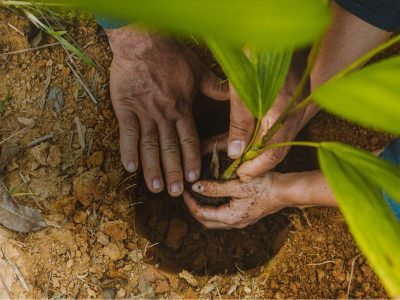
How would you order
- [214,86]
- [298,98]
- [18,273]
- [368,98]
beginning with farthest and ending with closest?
[214,86] < [18,273] < [298,98] < [368,98]

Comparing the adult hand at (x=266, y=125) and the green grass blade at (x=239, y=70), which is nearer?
the green grass blade at (x=239, y=70)

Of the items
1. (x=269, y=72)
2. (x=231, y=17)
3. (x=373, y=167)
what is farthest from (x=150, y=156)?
(x=231, y=17)

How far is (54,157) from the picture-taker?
128 centimetres

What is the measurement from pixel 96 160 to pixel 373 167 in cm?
81

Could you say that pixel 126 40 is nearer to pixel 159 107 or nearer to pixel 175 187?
pixel 159 107

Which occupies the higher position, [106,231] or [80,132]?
[80,132]

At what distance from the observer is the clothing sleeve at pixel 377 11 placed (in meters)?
1.12

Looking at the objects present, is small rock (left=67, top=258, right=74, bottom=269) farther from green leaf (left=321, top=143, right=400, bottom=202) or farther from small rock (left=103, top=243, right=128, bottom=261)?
green leaf (left=321, top=143, right=400, bottom=202)

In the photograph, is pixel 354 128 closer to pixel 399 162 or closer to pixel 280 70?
pixel 399 162

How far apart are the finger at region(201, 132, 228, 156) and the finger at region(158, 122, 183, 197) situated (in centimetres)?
8

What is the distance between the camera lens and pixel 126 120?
52.7 inches

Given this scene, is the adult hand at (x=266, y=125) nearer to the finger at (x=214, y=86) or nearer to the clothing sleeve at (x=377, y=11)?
the clothing sleeve at (x=377, y=11)

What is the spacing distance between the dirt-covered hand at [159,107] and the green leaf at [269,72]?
0.58m

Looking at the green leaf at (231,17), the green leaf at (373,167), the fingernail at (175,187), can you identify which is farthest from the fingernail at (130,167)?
the green leaf at (231,17)
